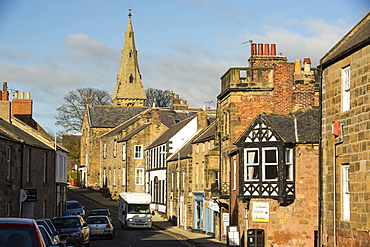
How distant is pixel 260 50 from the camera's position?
122ft

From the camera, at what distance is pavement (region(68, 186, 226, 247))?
36709mm

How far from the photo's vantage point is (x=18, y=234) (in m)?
11.0

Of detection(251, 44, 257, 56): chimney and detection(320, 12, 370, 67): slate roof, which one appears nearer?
detection(320, 12, 370, 67): slate roof

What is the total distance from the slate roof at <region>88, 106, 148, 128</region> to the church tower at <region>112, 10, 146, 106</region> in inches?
758

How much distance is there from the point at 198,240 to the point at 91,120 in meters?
53.4

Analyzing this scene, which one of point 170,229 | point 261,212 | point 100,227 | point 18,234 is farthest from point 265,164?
point 170,229

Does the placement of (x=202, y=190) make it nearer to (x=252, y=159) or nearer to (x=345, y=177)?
(x=252, y=159)

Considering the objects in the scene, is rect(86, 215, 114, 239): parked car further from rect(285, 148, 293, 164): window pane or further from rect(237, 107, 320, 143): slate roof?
rect(285, 148, 293, 164): window pane

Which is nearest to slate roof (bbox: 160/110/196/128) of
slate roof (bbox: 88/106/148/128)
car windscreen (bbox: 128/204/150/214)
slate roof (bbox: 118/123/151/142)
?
slate roof (bbox: 118/123/151/142)

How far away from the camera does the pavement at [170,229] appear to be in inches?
1445

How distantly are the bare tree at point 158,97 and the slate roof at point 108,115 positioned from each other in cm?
2255

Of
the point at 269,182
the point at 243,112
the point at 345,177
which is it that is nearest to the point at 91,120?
the point at 243,112

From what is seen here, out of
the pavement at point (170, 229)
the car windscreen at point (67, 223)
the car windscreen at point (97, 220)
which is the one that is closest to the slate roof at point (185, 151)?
the pavement at point (170, 229)

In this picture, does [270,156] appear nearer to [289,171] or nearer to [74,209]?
[289,171]
